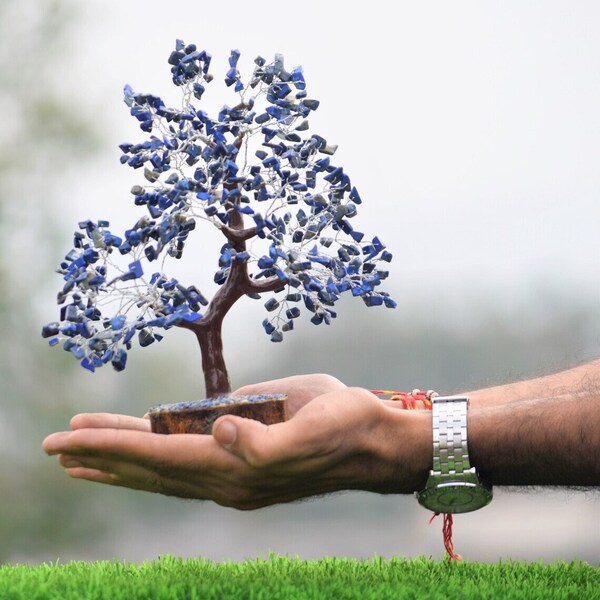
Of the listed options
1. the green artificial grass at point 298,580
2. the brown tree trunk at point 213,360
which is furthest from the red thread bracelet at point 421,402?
the brown tree trunk at point 213,360

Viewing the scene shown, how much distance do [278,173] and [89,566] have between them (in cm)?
100

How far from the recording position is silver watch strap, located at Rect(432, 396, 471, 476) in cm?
141

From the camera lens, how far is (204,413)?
1.41 m

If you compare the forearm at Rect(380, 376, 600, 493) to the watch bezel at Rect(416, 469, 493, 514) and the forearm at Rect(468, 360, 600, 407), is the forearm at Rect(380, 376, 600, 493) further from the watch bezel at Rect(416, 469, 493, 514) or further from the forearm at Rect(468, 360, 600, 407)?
the forearm at Rect(468, 360, 600, 407)

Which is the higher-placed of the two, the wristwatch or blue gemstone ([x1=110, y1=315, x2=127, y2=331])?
blue gemstone ([x1=110, y1=315, x2=127, y2=331])

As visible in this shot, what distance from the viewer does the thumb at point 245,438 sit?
4.13 feet

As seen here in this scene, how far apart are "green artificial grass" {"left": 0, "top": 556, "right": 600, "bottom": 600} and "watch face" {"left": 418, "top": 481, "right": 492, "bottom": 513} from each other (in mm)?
167

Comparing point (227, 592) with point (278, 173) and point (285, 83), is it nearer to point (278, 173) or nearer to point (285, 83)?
point (278, 173)

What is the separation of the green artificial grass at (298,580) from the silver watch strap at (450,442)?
0.26 m

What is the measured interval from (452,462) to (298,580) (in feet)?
1.32

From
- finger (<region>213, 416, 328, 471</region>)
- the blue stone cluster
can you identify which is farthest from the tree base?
finger (<region>213, 416, 328, 471</region>)

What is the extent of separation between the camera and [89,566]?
75.8 inches

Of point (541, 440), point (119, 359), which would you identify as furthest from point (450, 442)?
point (119, 359)

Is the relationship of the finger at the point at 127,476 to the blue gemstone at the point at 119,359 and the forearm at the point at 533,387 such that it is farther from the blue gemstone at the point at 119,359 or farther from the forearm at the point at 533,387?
the forearm at the point at 533,387
